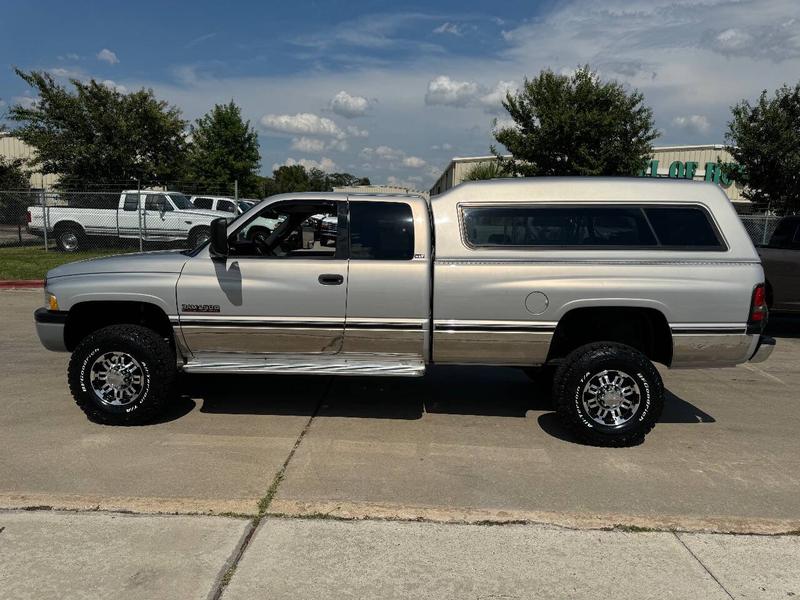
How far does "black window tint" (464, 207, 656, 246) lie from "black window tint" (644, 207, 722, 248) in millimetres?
111

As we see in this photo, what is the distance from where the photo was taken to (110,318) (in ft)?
17.2

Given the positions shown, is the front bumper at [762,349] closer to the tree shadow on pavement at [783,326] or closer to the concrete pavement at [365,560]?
the concrete pavement at [365,560]

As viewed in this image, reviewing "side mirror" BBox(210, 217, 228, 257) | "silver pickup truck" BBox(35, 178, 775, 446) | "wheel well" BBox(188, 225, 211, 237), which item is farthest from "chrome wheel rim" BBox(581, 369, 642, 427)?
"wheel well" BBox(188, 225, 211, 237)

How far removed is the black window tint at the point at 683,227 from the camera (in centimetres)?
475

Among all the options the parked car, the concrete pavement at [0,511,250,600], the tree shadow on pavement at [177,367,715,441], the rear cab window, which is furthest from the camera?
the parked car

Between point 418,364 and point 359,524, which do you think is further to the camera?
point 418,364

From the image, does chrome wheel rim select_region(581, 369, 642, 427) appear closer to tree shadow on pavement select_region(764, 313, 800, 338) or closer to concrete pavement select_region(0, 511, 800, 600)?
concrete pavement select_region(0, 511, 800, 600)

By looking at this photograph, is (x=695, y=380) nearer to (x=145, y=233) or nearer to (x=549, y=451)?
(x=549, y=451)

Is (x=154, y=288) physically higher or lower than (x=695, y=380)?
higher

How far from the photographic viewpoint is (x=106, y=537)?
3309 millimetres

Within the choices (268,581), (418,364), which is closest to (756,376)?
(418,364)

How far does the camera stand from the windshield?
18.2m

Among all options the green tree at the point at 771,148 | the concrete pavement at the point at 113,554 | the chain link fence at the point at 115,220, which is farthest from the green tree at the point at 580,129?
the concrete pavement at the point at 113,554

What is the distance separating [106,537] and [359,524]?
1368 mm
